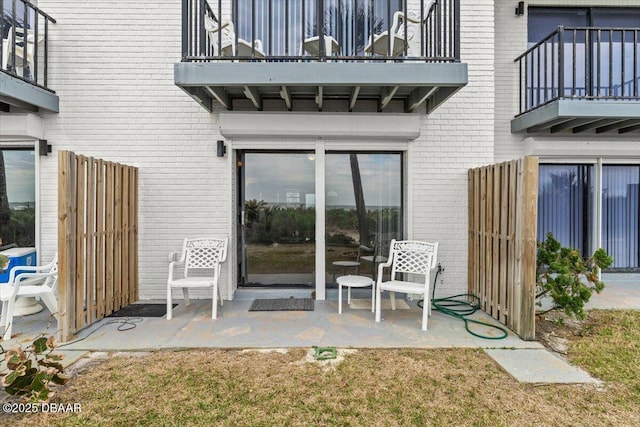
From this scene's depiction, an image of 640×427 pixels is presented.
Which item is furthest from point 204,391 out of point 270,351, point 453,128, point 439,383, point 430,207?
point 453,128

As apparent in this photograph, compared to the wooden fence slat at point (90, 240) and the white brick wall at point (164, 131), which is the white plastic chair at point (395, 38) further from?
the wooden fence slat at point (90, 240)

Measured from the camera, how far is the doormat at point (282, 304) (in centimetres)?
489

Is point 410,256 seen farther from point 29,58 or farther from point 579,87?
point 29,58

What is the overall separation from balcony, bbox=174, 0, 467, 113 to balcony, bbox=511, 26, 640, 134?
5.72ft

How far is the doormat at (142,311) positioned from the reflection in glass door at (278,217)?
1.28 metres

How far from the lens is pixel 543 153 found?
6.09 meters

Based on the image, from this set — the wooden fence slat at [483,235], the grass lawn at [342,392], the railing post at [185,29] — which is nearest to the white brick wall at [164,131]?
the wooden fence slat at [483,235]

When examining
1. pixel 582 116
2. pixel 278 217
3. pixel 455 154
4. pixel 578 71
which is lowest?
pixel 278 217

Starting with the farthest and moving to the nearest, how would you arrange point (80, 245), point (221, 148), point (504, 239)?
point (221, 148) < point (504, 239) < point (80, 245)

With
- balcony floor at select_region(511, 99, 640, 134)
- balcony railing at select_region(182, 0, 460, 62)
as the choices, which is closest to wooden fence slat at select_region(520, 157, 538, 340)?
balcony railing at select_region(182, 0, 460, 62)

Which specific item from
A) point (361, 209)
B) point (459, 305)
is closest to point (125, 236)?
point (361, 209)

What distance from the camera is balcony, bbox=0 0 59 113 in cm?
478

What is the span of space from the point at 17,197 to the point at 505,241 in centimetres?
690

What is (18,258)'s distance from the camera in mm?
4914
